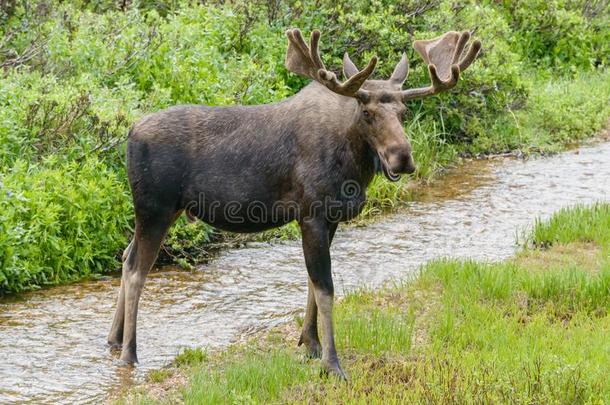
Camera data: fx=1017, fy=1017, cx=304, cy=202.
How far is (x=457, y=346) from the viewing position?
733 centimetres

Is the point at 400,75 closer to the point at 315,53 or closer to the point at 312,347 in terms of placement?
the point at 315,53

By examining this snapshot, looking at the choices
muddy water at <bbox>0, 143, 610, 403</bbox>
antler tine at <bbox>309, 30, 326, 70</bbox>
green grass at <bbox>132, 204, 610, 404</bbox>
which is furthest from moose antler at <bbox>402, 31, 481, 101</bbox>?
muddy water at <bbox>0, 143, 610, 403</bbox>

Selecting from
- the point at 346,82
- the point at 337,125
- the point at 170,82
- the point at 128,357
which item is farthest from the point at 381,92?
the point at 170,82

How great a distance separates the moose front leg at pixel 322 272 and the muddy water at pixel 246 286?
1.38 metres

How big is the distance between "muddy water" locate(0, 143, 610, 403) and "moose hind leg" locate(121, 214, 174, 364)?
0.58 ft

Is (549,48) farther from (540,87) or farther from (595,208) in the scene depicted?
(595,208)

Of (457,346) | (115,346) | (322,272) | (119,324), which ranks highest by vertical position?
(322,272)

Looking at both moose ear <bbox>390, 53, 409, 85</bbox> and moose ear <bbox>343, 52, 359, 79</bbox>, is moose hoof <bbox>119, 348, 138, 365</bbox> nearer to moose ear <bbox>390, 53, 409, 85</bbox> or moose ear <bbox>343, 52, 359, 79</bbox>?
moose ear <bbox>343, 52, 359, 79</bbox>

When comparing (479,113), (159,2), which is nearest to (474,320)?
(479,113)

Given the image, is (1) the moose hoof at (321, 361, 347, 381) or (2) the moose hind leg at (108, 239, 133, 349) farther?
(2) the moose hind leg at (108, 239, 133, 349)

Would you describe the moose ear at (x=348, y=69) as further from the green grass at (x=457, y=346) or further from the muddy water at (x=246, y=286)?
the muddy water at (x=246, y=286)

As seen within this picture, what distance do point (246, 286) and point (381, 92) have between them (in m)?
3.27

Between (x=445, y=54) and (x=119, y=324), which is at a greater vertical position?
(x=445, y=54)

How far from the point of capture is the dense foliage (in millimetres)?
9625
